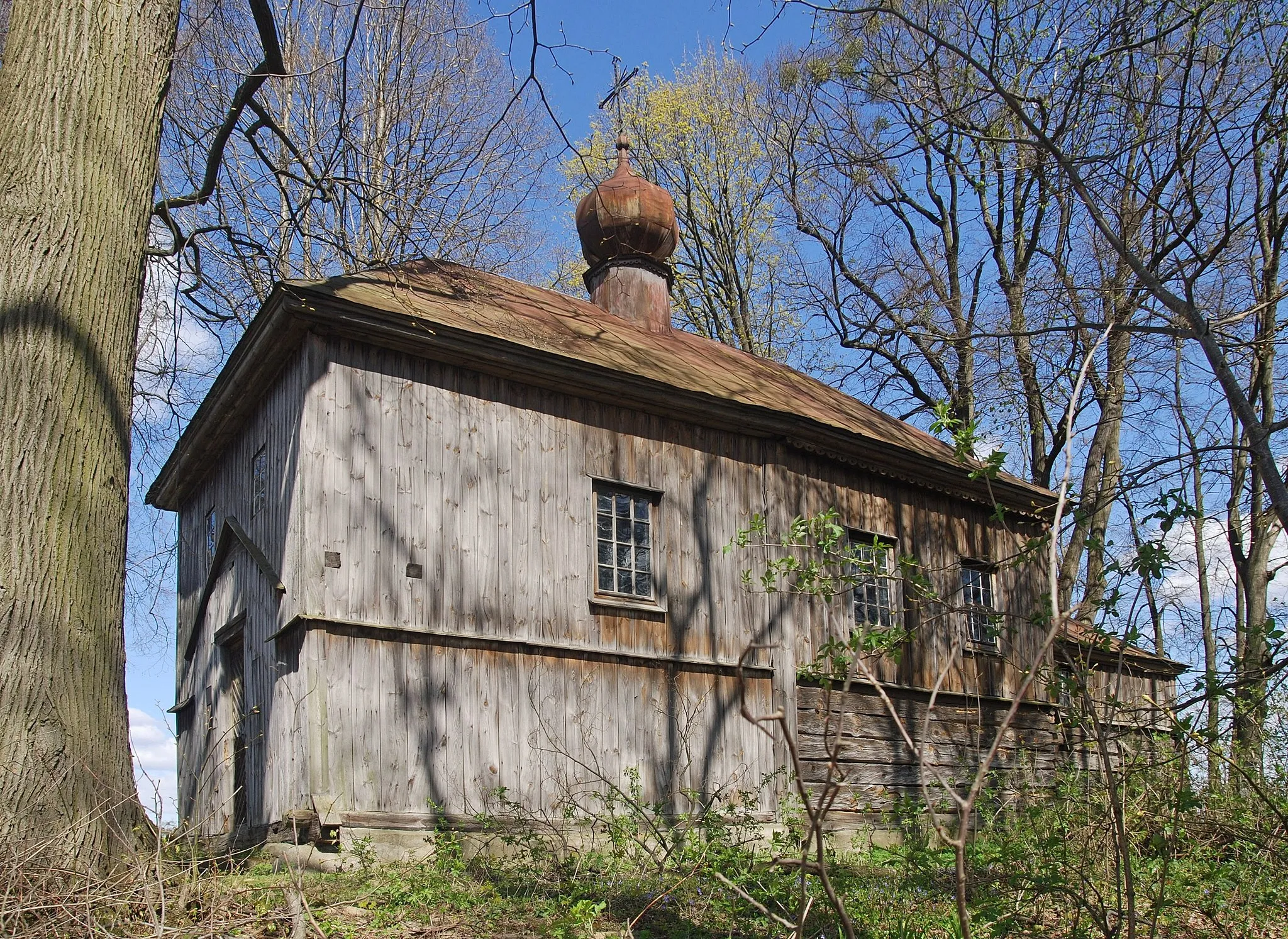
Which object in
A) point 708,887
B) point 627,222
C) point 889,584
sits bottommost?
point 708,887

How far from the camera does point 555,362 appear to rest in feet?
32.3

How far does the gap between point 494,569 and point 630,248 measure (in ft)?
21.7

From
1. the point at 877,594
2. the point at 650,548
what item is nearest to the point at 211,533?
the point at 650,548

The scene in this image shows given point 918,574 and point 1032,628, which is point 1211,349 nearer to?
point 918,574

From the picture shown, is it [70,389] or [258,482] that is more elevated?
[258,482]

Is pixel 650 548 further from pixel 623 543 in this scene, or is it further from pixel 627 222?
pixel 627 222

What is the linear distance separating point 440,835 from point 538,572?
231cm

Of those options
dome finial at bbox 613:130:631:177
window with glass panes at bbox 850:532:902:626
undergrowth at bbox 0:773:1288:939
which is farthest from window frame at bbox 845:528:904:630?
dome finial at bbox 613:130:631:177

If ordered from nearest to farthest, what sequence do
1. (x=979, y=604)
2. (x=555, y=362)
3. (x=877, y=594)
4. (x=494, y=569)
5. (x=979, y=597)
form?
1. (x=494, y=569)
2. (x=555, y=362)
3. (x=877, y=594)
4. (x=979, y=604)
5. (x=979, y=597)

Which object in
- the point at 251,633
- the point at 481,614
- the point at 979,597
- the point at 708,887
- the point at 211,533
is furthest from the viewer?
the point at 979,597

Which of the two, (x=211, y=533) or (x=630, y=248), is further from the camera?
(x=630, y=248)

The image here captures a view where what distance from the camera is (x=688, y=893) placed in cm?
677

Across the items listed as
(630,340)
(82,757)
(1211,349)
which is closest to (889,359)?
(630,340)

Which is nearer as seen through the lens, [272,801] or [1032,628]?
[272,801]
